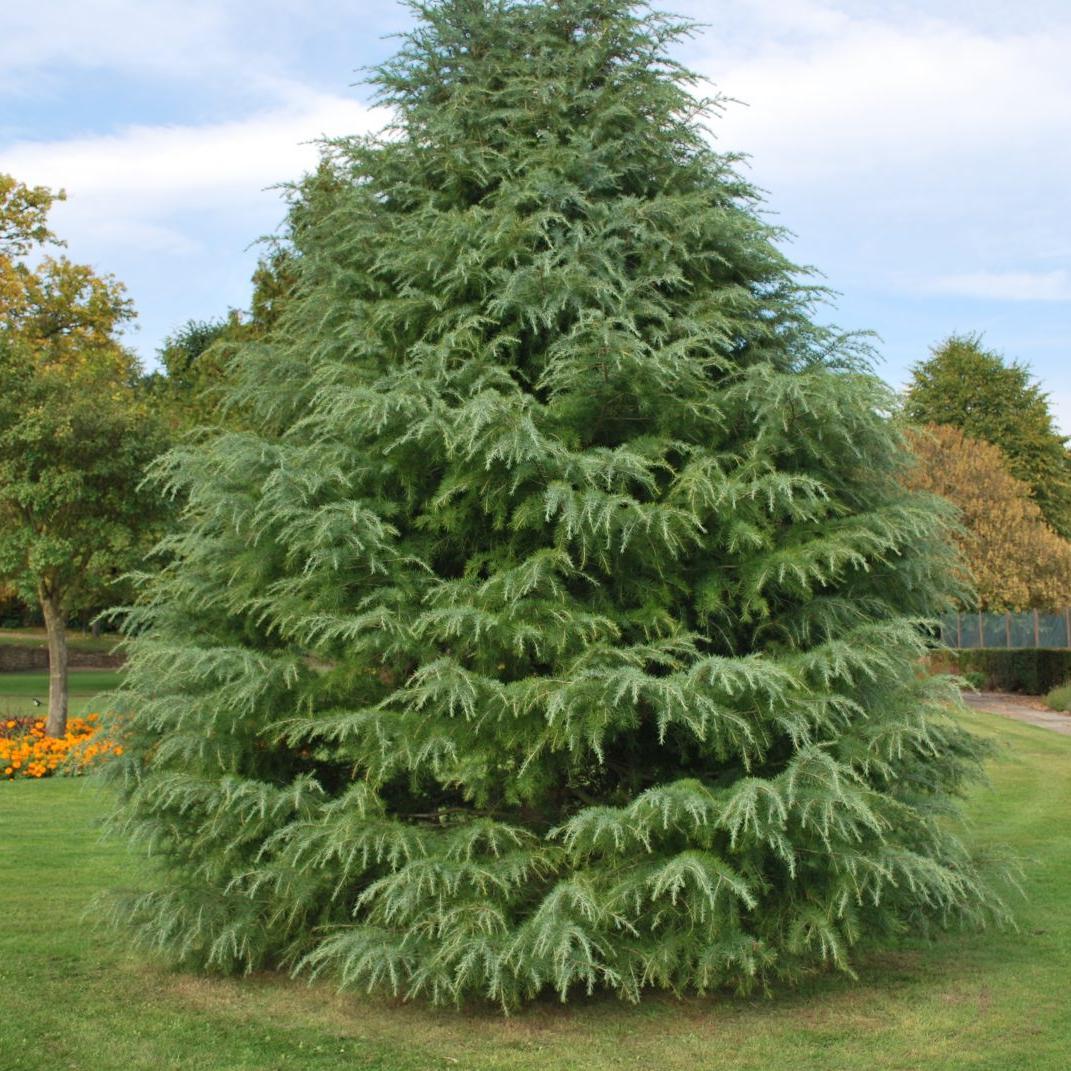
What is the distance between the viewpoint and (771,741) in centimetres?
541

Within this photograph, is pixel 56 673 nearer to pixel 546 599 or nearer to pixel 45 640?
pixel 546 599

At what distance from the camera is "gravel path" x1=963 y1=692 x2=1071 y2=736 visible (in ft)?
72.6

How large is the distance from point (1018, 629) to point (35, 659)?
1212 inches

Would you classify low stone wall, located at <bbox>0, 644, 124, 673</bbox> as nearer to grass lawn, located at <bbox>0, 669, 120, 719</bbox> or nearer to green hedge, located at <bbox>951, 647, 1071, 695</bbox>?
grass lawn, located at <bbox>0, 669, 120, 719</bbox>

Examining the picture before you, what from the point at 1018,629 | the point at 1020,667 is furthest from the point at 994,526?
the point at 1018,629

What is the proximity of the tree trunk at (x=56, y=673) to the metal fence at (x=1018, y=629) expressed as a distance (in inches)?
949

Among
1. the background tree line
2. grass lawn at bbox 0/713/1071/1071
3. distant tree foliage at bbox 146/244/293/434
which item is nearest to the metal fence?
the background tree line

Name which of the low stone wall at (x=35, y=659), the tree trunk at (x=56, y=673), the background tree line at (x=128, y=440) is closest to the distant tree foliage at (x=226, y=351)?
the background tree line at (x=128, y=440)

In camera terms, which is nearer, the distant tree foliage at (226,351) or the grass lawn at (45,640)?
the distant tree foliage at (226,351)

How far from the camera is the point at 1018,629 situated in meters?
34.2

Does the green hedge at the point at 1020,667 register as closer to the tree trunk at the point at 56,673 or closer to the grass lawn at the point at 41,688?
the grass lawn at the point at 41,688

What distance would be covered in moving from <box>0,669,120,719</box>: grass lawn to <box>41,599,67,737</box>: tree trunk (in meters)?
2.01

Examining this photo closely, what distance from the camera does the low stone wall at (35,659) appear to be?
117ft

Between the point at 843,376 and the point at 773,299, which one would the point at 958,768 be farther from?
the point at 773,299
